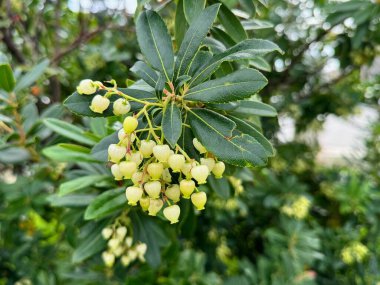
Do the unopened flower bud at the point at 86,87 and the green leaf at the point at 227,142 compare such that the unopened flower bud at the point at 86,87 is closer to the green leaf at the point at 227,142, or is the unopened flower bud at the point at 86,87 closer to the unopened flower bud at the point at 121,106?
the unopened flower bud at the point at 121,106

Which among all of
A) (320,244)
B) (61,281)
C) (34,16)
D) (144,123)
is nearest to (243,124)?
(144,123)

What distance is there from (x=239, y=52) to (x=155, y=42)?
7.6 inches

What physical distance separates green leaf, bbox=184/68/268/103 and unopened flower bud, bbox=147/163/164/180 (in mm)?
150

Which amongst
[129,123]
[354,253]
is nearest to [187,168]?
[129,123]

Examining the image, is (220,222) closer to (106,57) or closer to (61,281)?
(61,281)

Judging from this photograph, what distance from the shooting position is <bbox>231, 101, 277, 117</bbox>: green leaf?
38.7 inches

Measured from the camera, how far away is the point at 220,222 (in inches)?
Result: 89.7

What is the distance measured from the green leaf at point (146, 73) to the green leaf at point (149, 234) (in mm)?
545

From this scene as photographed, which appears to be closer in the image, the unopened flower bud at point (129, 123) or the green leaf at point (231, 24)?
the unopened flower bud at point (129, 123)

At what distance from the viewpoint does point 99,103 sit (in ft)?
2.42

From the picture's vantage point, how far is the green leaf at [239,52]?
728mm

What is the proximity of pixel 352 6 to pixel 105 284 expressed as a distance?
5.25 ft

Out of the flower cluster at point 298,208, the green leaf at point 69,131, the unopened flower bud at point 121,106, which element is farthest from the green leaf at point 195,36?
the flower cluster at point 298,208

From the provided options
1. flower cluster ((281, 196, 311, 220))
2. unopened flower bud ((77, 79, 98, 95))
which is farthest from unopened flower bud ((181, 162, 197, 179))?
flower cluster ((281, 196, 311, 220))
